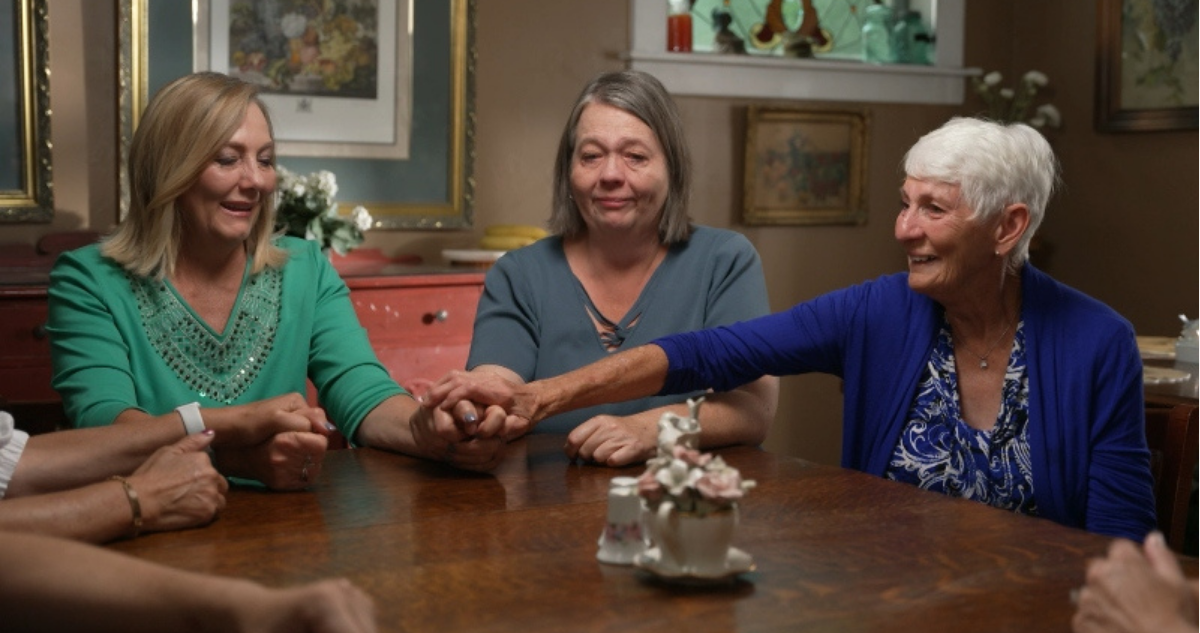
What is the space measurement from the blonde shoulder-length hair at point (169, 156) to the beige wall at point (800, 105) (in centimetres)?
171

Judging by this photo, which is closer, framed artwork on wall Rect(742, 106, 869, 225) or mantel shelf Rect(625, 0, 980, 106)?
mantel shelf Rect(625, 0, 980, 106)

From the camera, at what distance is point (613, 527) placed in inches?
71.0

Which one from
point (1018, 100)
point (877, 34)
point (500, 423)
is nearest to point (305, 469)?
point (500, 423)

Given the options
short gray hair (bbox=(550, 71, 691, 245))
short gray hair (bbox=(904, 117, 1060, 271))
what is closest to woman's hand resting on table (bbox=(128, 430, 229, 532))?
short gray hair (bbox=(550, 71, 691, 245))

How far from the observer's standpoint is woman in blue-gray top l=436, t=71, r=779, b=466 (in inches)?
112

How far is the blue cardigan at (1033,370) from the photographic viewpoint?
7.74 ft

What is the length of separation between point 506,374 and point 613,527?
97 centimetres

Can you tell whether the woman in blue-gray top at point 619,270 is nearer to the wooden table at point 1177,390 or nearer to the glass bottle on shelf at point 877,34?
the wooden table at point 1177,390

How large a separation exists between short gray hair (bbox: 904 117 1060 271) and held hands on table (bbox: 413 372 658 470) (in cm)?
67

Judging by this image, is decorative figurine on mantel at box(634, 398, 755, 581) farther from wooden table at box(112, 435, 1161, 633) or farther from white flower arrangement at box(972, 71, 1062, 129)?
white flower arrangement at box(972, 71, 1062, 129)

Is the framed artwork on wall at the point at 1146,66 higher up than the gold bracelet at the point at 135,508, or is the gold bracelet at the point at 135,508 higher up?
the framed artwork on wall at the point at 1146,66

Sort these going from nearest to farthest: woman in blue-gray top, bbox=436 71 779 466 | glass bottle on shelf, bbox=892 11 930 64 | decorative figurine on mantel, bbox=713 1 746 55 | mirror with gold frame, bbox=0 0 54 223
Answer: woman in blue-gray top, bbox=436 71 779 466, mirror with gold frame, bbox=0 0 54 223, decorative figurine on mantel, bbox=713 1 746 55, glass bottle on shelf, bbox=892 11 930 64

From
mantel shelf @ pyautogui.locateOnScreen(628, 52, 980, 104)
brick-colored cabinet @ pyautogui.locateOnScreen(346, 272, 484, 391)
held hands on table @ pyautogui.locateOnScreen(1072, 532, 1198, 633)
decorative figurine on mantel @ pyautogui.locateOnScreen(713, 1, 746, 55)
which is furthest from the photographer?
decorative figurine on mantel @ pyautogui.locateOnScreen(713, 1, 746, 55)

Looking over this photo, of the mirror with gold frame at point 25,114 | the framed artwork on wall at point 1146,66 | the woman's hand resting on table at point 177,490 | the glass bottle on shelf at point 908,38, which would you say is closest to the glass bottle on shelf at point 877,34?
the glass bottle on shelf at point 908,38
